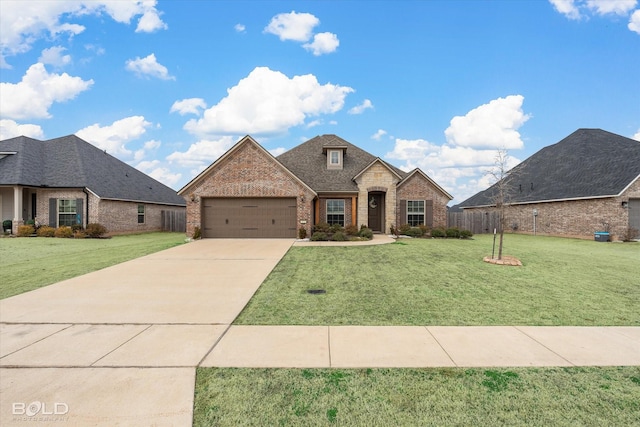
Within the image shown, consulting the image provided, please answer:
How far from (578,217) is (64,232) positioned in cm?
3413

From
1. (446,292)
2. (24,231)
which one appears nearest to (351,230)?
(446,292)

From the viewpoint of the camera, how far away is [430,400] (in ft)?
10.8

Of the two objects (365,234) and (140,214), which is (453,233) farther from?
(140,214)

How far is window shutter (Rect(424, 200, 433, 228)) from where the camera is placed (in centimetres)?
2273

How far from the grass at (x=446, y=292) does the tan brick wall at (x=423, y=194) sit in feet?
34.5

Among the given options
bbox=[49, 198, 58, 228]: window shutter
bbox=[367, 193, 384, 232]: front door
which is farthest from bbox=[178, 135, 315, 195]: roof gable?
bbox=[49, 198, 58, 228]: window shutter

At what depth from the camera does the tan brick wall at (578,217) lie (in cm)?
1969

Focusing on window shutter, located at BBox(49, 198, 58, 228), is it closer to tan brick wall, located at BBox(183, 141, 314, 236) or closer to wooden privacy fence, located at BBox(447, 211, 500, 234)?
tan brick wall, located at BBox(183, 141, 314, 236)

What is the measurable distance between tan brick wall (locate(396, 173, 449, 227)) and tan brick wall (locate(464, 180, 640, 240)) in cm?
853

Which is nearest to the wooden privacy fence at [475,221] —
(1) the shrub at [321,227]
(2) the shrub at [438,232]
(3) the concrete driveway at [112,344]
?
(2) the shrub at [438,232]

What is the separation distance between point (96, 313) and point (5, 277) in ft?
18.1

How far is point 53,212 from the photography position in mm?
22062

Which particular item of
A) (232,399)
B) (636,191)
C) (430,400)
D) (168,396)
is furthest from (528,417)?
(636,191)

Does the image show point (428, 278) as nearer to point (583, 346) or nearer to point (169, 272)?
point (583, 346)
